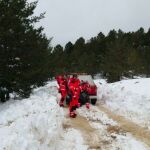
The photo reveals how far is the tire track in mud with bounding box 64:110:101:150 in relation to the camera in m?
11.7

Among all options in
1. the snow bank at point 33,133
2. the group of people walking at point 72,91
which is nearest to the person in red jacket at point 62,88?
the group of people walking at point 72,91

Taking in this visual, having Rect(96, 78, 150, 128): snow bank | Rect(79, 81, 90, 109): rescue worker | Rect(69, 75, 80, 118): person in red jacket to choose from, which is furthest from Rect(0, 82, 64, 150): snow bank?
Rect(79, 81, 90, 109): rescue worker

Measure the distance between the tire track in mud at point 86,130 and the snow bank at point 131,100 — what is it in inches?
79.7

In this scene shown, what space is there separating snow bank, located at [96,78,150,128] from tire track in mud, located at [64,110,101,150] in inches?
79.7

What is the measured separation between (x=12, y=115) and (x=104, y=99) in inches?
295

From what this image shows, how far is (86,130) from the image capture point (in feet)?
44.8

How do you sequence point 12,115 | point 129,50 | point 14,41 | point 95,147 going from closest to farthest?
point 95,147 < point 12,115 < point 14,41 < point 129,50

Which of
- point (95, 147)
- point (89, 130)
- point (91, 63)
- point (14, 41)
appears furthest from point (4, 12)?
point (91, 63)

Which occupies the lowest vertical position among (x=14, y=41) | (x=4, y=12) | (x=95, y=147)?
(x=95, y=147)

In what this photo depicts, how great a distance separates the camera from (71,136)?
12547 millimetres

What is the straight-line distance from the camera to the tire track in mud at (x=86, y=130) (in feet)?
38.3

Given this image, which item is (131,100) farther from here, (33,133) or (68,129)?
(33,133)

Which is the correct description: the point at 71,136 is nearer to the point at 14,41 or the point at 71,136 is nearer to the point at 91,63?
the point at 14,41

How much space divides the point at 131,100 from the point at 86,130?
7.71 meters
